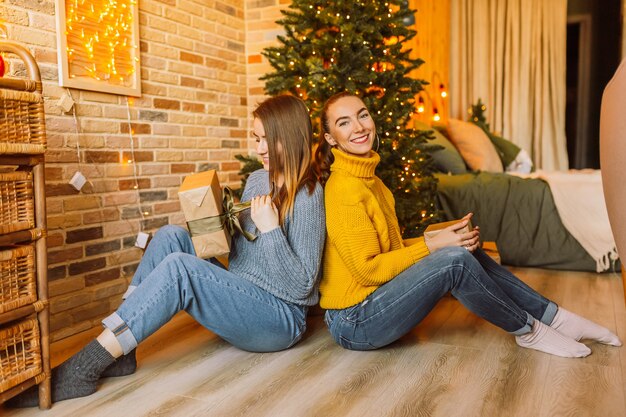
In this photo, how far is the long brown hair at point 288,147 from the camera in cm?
181

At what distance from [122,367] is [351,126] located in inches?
42.9

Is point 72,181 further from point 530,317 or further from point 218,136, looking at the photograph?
point 530,317

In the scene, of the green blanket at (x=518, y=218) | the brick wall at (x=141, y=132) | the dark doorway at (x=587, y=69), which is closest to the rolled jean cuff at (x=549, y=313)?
the green blanket at (x=518, y=218)

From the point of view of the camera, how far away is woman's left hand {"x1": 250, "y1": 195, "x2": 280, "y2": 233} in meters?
1.74

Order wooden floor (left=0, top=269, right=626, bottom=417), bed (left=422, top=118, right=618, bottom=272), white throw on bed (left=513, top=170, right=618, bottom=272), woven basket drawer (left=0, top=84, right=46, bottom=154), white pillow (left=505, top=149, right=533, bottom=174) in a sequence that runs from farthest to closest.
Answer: white pillow (left=505, top=149, right=533, bottom=174)
bed (left=422, top=118, right=618, bottom=272)
white throw on bed (left=513, top=170, right=618, bottom=272)
wooden floor (left=0, top=269, right=626, bottom=417)
woven basket drawer (left=0, top=84, right=46, bottom=154)

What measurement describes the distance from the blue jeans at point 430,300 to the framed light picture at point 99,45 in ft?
4.57

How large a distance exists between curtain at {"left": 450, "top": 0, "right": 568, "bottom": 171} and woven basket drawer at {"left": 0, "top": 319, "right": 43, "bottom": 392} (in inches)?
210

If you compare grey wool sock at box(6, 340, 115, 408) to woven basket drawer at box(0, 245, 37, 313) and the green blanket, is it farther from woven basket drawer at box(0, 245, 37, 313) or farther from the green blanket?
the green blanket

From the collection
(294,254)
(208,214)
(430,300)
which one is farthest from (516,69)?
(208,214)

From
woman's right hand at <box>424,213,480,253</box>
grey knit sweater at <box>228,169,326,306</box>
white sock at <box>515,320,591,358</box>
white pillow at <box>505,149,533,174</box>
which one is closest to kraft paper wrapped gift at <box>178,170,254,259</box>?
grey knit sweater at <box>228,169,326,306</box>

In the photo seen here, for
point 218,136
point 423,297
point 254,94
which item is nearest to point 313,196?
point 423,297

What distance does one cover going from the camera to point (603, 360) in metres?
1.88

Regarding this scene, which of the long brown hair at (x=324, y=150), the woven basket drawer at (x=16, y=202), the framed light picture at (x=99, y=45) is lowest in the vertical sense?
the woven basket drawer at (x=16, y=202)

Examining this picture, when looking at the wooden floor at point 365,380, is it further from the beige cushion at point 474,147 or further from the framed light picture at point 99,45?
the beige cushion at point 474,147
